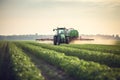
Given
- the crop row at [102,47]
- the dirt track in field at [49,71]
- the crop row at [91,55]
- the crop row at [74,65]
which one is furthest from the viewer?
the crop row at [102,47]

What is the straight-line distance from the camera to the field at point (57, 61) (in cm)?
617

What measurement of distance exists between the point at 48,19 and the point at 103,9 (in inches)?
44.2

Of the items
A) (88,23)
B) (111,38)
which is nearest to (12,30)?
(88,23)

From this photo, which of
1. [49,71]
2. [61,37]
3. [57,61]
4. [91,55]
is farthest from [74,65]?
[91,55]

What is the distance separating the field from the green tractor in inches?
4.8

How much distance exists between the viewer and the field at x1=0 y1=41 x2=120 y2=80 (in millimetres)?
→ 6172

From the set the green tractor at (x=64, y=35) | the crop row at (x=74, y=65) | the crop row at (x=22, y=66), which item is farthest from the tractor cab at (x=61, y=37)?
the crop row at (x=22, y=66)

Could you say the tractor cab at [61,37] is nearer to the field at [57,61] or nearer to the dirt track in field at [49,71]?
the field at [57,61]

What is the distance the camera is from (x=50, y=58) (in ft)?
24.2

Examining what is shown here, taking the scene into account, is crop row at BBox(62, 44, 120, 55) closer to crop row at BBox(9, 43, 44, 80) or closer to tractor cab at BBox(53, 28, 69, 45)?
tractor cab at BBox(53, 28, 69, 45)

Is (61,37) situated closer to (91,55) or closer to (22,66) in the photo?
(91,55)

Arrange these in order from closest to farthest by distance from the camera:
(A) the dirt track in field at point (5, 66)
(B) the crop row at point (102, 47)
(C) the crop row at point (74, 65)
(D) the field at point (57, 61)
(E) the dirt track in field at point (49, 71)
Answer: (C) the crop row at point (74, 65)
(D) the field at point (57, 61)
(E) the dirt track in field at point (49, 71)
(A) the dirt track in field at point (5, 66)
(B) the crop row at point (102, 47)

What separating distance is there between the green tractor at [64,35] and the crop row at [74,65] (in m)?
0.31

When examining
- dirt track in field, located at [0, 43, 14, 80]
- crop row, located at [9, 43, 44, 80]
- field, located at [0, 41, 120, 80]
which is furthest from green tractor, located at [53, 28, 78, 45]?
dirt track in field, located at [0, 43, 14, 80]
